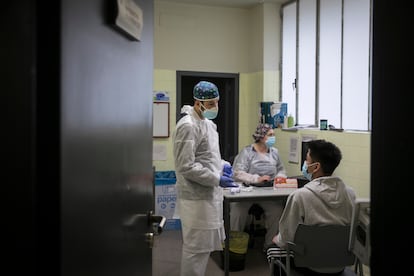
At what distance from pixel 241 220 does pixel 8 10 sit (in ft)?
12.0

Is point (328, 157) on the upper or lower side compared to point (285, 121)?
lower

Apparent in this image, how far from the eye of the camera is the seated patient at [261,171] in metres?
4.14

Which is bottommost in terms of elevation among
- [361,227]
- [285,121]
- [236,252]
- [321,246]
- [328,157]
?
[236,252]

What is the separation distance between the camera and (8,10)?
75 cm

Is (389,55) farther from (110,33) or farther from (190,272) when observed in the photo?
(190,272)

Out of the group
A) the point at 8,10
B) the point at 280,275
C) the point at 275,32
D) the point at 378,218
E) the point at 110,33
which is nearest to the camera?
the point at 8,10

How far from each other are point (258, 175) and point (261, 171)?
6 centimetres

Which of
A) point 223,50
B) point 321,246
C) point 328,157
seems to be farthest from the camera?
point 223,50

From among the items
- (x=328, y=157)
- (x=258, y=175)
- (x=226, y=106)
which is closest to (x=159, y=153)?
(x=226, y=106)

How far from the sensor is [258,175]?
419cm

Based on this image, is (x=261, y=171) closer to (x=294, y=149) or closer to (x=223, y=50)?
(x=294, y=149)

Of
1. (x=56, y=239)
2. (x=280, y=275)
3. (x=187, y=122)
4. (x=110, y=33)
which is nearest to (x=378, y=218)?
(x=56, y=239)

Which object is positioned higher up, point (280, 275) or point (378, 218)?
point (378, 218)

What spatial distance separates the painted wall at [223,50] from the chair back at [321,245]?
8.01ft
